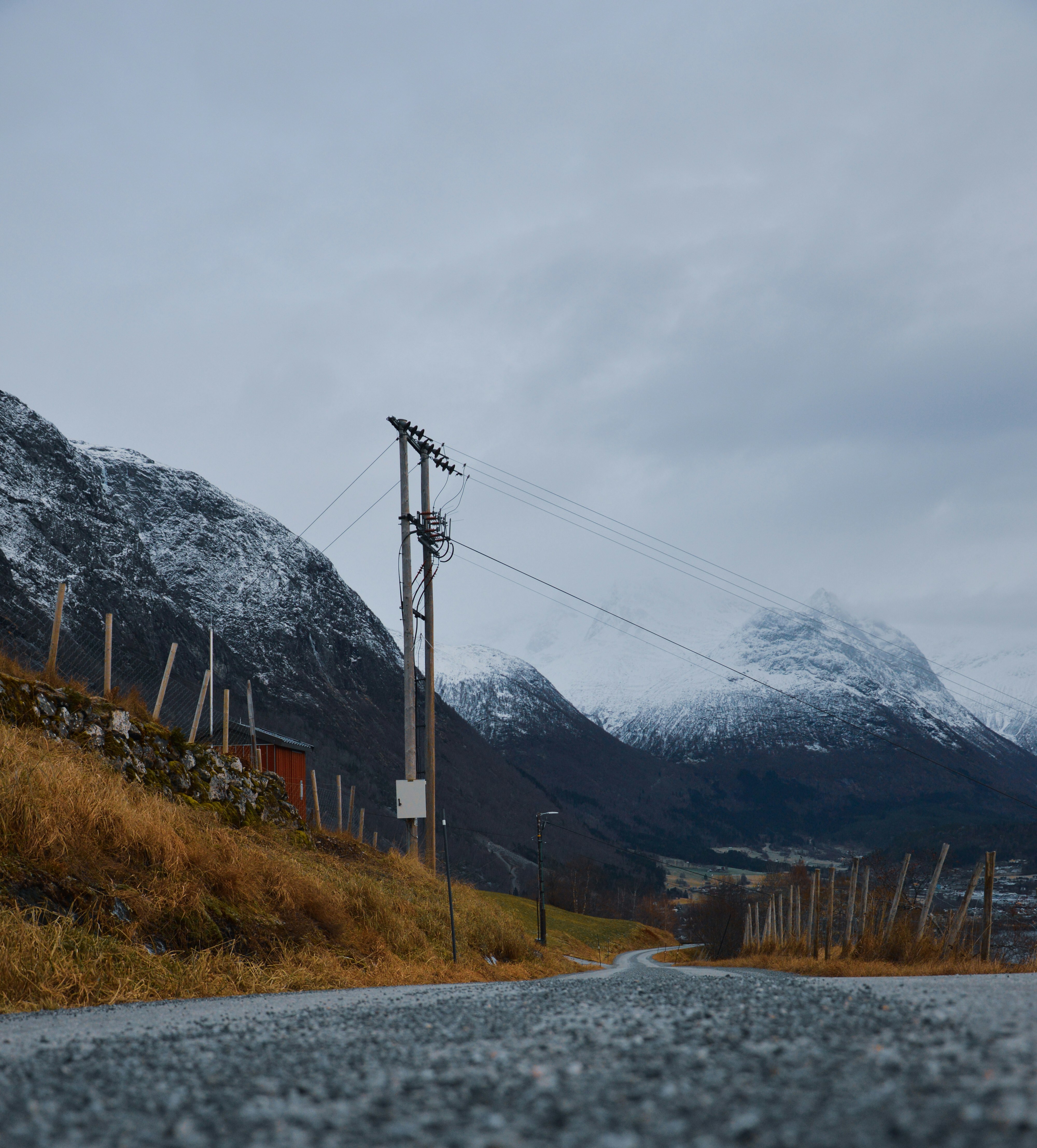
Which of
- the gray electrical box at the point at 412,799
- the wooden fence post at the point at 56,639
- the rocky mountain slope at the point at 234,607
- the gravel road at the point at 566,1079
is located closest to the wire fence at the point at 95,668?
the wooden fence post at the point at 56,639

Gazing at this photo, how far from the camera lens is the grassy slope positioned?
5219cm

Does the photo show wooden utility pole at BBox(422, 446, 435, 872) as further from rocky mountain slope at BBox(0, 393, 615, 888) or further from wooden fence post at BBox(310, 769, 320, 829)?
rocky mountain slope at BBox(0, 393, 615, 888)

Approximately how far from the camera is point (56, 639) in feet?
49.5

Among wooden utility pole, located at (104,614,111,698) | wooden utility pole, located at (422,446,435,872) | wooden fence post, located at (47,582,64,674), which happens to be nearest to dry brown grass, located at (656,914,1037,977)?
wooden utility pole, located at (422,446,435,872)

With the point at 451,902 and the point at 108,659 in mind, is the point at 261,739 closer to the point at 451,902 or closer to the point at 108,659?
the point at 108,659

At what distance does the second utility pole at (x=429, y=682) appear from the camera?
20.7 metres

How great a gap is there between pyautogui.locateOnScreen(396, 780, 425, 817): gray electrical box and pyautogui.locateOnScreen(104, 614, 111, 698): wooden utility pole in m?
7.75

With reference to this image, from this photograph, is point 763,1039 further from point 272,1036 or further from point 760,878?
point 760,878

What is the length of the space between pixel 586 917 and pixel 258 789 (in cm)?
7634

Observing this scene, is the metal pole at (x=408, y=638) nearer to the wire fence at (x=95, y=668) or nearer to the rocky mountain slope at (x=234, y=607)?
the wire fence at (x=95, y=668)

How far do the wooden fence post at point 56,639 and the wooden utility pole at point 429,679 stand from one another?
8.02 metres

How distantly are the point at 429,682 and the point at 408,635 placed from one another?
4.57ft

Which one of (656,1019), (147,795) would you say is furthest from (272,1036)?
(147,795)

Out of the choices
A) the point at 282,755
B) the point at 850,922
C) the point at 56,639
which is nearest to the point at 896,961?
the point at 850,922
